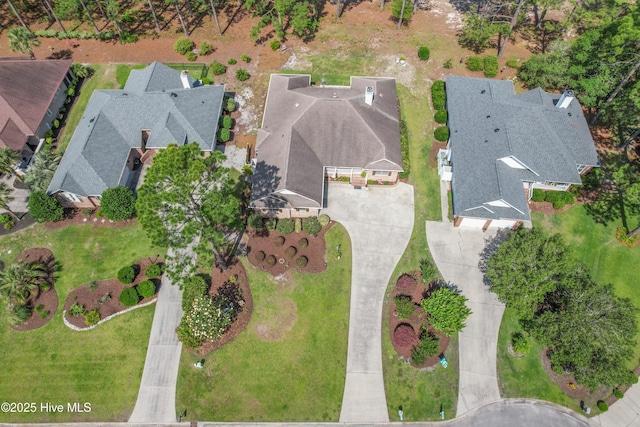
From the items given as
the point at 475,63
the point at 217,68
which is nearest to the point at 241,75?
the point at 217,68

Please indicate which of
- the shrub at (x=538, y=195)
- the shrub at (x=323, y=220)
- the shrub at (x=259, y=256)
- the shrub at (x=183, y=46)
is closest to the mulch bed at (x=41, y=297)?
the shrub at (x=259, y=256)

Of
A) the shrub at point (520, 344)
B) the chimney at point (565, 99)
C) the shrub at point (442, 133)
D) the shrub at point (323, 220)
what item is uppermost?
the chimney at point (565, 99)

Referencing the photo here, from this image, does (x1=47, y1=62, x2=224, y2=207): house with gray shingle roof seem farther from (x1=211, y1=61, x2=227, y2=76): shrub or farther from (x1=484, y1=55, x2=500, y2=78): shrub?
(x1=484, y1=55, x2=500, y2=78): shrub

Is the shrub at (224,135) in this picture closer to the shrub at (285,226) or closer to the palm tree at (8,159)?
the shrub at (285,226)

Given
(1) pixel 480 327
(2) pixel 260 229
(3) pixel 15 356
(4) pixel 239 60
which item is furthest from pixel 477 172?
(3) pixel 15 356

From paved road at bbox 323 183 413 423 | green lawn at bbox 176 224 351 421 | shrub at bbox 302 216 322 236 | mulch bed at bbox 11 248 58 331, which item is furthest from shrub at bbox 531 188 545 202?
mulch bed at bbox 11 248 58 331
